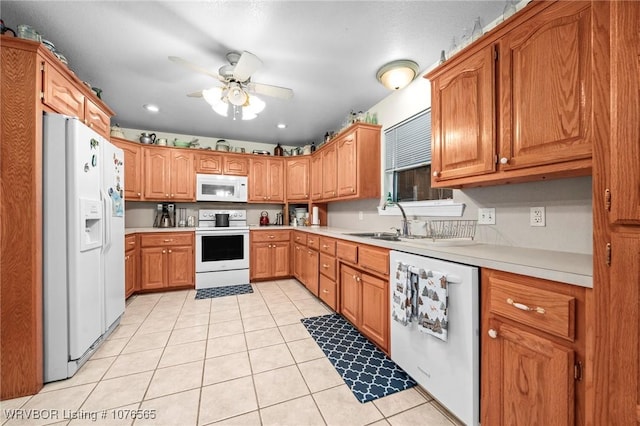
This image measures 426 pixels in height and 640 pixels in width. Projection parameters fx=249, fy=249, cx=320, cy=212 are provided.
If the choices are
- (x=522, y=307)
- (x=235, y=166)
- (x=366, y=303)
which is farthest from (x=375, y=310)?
(x=235, y=166)

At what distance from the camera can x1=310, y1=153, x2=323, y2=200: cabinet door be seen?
158 inches

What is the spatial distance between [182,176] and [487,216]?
409cm

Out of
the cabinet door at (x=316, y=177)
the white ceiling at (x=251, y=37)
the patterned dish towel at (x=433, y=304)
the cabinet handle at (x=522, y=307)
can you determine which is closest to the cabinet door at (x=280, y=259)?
the cabinet door at (x=316, y=177)

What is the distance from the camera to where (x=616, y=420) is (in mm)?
770

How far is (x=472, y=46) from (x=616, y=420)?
6.03 feet

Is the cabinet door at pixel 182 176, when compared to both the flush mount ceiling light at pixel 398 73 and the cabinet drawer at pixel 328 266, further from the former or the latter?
the flush mount ceiling light at pixel 398 73

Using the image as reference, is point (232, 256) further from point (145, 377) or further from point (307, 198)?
point (145, 377)

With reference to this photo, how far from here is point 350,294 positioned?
7.80 ft

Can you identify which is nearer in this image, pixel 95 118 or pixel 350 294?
pixel 95 118

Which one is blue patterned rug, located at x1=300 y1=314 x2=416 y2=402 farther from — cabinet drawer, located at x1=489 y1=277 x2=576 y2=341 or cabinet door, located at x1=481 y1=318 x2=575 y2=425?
cabinet drawer, located at x1=489 y1=277 x2=576 y2=341

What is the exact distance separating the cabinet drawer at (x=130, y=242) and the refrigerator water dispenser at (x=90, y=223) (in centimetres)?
127

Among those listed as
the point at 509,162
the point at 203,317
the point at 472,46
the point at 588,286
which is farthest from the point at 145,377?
the point at 472,46

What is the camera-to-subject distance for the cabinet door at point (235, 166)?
4.26 metres

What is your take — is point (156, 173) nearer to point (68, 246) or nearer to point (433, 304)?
point (68, 246)
